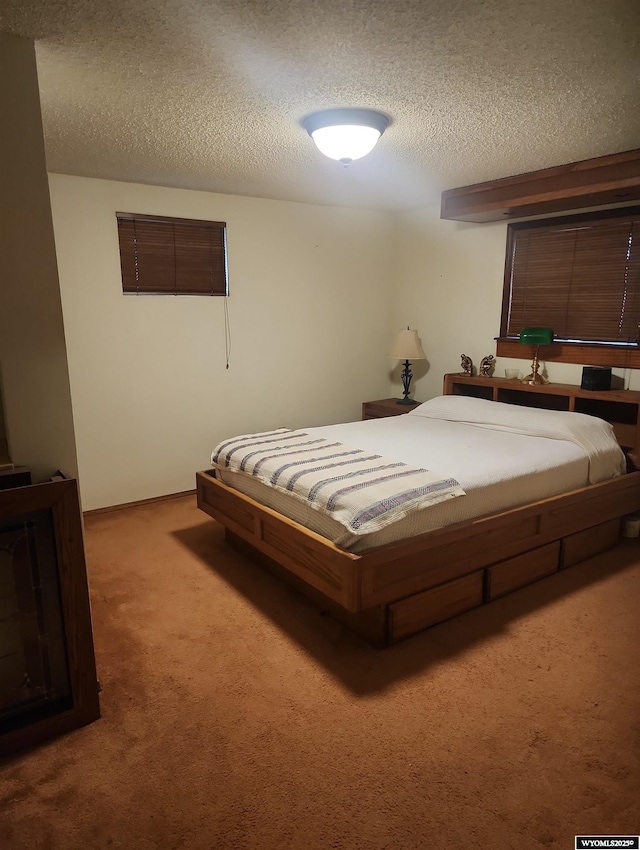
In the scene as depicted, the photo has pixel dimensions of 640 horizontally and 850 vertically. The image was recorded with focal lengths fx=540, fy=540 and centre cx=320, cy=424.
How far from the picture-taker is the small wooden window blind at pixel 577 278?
3.49 metres

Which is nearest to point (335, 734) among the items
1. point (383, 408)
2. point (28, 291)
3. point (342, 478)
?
point (342, 478)

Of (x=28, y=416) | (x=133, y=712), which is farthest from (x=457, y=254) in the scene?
(x=133, y=712)

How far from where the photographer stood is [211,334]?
4.18 meters

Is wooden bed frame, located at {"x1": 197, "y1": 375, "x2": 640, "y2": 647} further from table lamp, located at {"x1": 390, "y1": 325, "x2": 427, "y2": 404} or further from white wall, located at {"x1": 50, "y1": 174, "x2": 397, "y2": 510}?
table lamp, located at {"x1": 390, "y1": 325, "x2": 427, "y2": 404}

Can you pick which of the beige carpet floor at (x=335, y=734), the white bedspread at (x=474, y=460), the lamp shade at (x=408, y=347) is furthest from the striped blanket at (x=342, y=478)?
the lamp shade at (x=408, y=347)

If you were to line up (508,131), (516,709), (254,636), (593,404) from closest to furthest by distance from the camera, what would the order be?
(516,709)
(254,636)
(508,131)
(593,404)

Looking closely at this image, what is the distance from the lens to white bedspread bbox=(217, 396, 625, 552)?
242cm

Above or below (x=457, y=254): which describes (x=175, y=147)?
above

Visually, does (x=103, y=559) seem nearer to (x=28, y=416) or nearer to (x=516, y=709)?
(x=28, y=416)

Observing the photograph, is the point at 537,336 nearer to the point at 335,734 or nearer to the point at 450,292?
the point at 450,292

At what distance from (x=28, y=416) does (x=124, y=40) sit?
1.26 meters

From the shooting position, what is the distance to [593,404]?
376 cm

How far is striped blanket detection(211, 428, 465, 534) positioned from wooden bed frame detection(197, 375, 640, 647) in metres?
0.14

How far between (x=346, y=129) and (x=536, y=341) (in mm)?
2131
